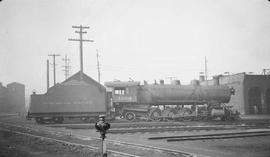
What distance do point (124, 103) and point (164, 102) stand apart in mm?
3161

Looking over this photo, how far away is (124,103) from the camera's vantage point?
23.1m

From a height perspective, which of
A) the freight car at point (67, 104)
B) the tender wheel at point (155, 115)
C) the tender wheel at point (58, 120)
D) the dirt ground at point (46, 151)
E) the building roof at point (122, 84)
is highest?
the building roof at point (122, 84)

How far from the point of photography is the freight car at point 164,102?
22.9 meters

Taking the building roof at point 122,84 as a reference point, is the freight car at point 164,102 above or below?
below

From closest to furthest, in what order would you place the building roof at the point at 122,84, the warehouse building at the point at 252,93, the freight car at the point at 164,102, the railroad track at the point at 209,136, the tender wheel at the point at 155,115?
the railroad track at the point at 209,136
the tender wheel at the point at 155,115
the freight car at the point at 164,102
the building roof at the point at 122,84
the warehouse building at the point at 252,93

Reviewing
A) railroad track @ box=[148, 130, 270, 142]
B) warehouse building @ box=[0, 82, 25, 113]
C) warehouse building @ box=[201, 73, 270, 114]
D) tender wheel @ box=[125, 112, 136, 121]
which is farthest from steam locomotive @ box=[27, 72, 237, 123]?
warehouse building @ box=[0, 82, 25, 113]

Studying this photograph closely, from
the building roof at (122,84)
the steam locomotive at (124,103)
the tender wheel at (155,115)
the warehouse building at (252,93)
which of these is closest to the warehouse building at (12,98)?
the steam locomotive at (124,103)

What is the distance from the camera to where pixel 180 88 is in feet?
78.3

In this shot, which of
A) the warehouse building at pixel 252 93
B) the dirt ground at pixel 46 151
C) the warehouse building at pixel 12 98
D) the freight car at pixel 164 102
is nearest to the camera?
the dirt ground at pixel 46 151

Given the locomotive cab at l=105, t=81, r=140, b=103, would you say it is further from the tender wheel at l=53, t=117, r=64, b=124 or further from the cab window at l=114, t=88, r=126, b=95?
the tender wheel at l=53, t=117, r=64, b=124

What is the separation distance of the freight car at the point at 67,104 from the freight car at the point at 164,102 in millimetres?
1196

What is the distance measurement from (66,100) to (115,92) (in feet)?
12.7

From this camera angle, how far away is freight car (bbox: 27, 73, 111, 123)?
2286 cm

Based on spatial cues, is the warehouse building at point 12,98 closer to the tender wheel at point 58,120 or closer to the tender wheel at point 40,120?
the tender wheel at point 40,120
